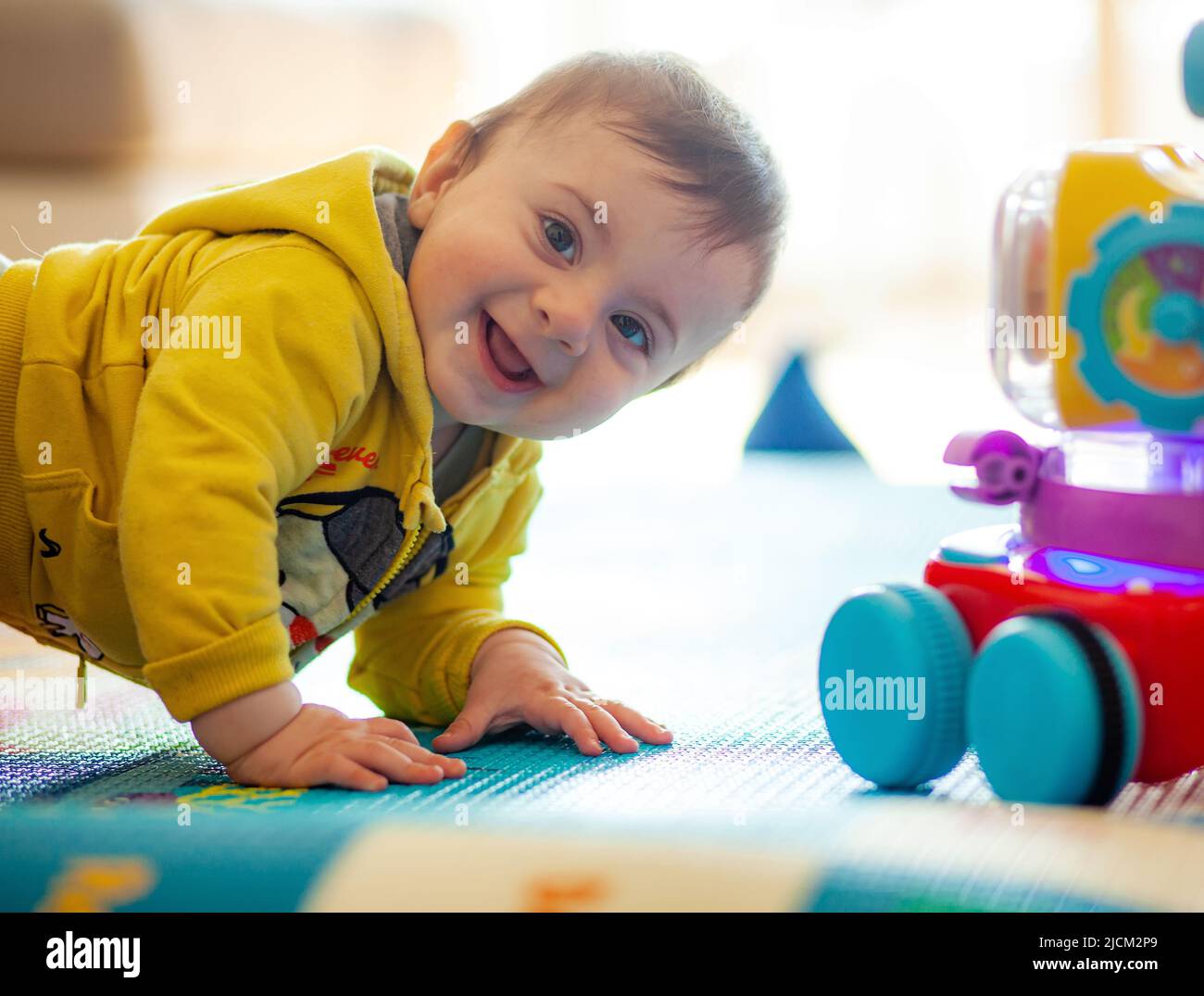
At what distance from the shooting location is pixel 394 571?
963mm

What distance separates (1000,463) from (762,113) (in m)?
2.05

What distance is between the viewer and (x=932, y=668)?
0.75 meters

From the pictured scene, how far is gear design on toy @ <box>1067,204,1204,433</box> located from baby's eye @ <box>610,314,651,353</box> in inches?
11.2

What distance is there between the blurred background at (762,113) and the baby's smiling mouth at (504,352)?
1.50 m

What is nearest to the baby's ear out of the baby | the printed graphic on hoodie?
the baby

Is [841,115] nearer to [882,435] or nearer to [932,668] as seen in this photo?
[882,435]

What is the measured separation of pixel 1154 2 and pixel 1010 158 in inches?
23.5

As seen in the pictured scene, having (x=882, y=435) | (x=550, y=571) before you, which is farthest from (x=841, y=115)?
(x=550, y=571)

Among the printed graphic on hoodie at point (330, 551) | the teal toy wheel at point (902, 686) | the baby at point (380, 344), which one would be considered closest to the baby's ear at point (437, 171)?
the baby at point (380, 344)

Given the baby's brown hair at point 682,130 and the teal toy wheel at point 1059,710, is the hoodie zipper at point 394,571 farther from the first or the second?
the teal toy wheel at point 1059,710

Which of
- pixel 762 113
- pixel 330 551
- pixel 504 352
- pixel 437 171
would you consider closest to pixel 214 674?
pixel 330 551

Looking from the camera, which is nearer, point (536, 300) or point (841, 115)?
point (536, 300)

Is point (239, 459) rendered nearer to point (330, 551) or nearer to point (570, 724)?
point (330, 551)
